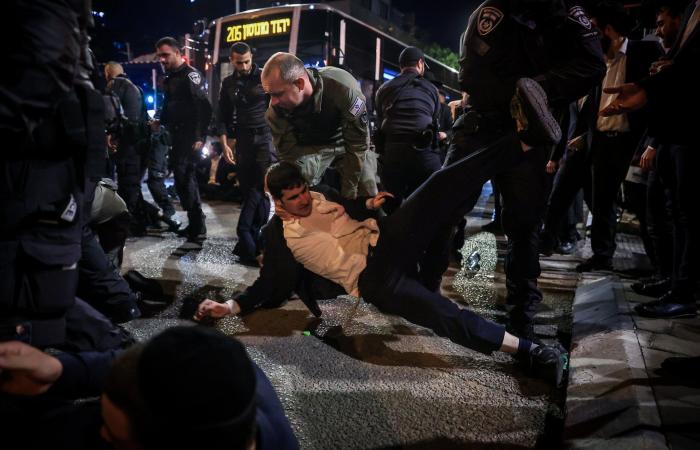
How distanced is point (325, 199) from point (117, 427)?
1.96 metres

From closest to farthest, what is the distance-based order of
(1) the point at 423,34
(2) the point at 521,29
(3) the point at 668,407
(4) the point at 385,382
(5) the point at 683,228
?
(3) the point at 668,407 < (4) the point at 385,382 < (2) the point at 521,29 < (5) the point at 683,228 < (1) the point at 423,34

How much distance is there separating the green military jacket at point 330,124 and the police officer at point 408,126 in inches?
44.1

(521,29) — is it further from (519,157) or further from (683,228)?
(683,228)

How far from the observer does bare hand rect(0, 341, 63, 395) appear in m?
1.10

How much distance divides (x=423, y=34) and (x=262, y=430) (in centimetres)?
4355

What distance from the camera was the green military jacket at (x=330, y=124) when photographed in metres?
3.16

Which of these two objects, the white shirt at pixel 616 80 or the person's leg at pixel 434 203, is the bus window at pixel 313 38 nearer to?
the white shirt at pixel 616 80

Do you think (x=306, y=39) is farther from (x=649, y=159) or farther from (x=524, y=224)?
(x=524, y=224)

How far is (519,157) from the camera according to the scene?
7.73 ft

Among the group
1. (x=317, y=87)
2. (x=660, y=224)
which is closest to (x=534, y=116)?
(x=317, y=87)

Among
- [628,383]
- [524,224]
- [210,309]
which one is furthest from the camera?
[524,224]

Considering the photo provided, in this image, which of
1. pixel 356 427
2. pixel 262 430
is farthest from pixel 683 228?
pixel 262 430

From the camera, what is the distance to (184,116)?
5258 millimetres

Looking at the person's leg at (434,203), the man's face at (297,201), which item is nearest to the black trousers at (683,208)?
the person's leg at (434,203)
